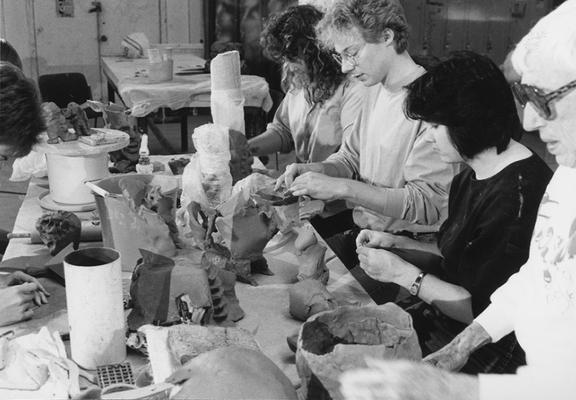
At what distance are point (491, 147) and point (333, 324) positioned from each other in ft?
2.79

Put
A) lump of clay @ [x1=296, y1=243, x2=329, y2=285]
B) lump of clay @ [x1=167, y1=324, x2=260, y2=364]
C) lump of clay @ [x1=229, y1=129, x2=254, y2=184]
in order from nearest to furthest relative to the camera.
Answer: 1. lump of clay @ [x1=167, y1=324, x2=260, y2=364]
2. lump of clay @ [x1=296, y1=243, x2=329, y2=285]
3. lump of clay @ [x1=229, y1=129, x2=254, y2=184]

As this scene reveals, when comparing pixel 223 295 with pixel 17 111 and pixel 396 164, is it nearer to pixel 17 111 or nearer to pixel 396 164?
pixel 17 111

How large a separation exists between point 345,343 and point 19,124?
123 centimetres

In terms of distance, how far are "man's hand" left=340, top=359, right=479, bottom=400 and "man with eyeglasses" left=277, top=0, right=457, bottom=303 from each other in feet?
3.84

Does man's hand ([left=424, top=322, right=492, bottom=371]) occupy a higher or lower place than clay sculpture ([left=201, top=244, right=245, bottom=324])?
lower

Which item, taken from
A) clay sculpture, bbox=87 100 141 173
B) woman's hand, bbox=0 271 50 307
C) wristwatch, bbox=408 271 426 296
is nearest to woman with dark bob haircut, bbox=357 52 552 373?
wristwatch, bbox=408 271 426 296

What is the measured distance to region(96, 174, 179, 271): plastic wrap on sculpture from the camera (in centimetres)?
189

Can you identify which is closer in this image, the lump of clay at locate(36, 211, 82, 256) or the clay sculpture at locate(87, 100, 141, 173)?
the lump of clay at locate(36, 211, 82, 256)

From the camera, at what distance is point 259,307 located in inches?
69.6

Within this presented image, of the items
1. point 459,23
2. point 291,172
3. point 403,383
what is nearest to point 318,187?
point 291,172

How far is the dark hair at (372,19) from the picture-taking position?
2.43 metres

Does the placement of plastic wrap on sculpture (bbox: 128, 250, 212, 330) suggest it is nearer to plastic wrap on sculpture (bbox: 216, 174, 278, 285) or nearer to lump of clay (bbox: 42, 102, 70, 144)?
plastic wrap on sculpture (bbox: 216, 174, 278, 285)

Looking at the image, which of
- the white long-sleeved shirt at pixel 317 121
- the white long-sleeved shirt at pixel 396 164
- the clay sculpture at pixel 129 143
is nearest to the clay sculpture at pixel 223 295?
the white long-sleeved shirt at pixel 396 164

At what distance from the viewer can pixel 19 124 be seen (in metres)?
1.94
